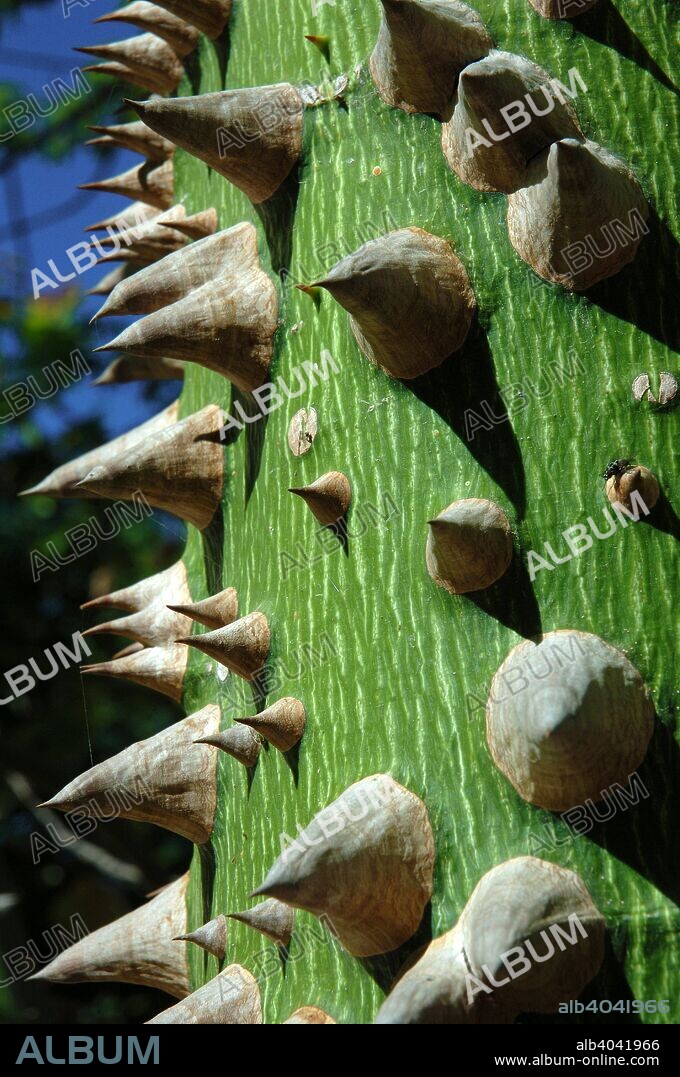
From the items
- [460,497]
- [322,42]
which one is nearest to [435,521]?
[460,497]

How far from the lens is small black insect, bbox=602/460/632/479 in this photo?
3.30 feet

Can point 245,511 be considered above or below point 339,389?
below

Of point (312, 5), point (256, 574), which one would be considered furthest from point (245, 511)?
point (312, 5)

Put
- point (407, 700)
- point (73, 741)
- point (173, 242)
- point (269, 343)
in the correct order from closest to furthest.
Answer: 1. point (407, 700)
2. point (269, 343)
3. point (173, 242)
4. point (73, 741)

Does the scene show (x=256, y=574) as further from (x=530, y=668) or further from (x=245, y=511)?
(x=530, y=668)

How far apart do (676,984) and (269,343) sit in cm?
80

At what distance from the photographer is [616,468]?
101 centimetres

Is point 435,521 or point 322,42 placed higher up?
point 322,42

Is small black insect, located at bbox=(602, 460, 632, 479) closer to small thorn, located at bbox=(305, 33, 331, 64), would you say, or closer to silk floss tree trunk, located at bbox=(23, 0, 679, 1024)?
silk floss tree trunk, located at bbox=(23, 0, 679, 1024)

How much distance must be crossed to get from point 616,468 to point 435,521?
0.59 ft

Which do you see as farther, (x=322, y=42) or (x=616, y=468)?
(x=322, y=42)

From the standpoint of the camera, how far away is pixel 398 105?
1.16 meters

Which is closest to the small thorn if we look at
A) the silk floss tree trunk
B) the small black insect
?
the silk floss tree trunk

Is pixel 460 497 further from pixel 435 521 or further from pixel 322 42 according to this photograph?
pixel 322 42
